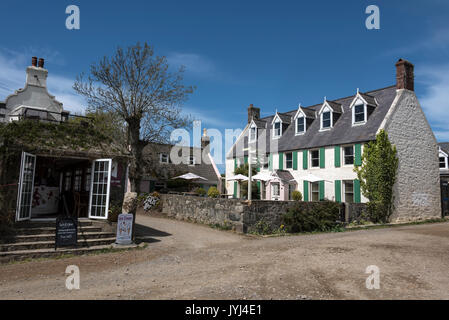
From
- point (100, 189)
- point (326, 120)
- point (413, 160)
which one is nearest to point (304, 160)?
point (326, 120)

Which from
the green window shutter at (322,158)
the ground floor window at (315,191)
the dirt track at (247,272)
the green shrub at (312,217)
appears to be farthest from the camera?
the ground floor window at (315,191)

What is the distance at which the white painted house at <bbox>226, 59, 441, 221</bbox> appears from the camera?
20734 millimetres

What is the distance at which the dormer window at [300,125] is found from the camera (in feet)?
84.0

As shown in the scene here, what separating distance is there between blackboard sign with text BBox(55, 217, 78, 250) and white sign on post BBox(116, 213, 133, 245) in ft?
4.38

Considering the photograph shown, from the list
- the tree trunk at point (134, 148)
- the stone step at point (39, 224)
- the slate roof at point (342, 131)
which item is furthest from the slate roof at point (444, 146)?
the stone step at point (39, 224)

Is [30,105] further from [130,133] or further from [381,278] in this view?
[381,278]

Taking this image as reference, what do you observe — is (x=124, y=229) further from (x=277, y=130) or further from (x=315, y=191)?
(x=277, y=130)

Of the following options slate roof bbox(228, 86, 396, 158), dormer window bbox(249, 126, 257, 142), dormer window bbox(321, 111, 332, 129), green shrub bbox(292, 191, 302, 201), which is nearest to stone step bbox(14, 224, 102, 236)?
green shrub bbox(292, 191, 302, 201)

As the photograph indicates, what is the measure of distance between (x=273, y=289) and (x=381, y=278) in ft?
8.09

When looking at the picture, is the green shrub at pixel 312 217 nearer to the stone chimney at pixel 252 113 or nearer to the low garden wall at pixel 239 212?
the low garden wall at pixel 239 212

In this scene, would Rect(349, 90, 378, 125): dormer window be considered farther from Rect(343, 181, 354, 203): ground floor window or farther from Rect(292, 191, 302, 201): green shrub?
Rect(292, 191, 302, 201): green shrub

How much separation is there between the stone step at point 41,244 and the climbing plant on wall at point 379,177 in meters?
15.4

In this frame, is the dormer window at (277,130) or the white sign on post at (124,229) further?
the dormer window at (277,130)
